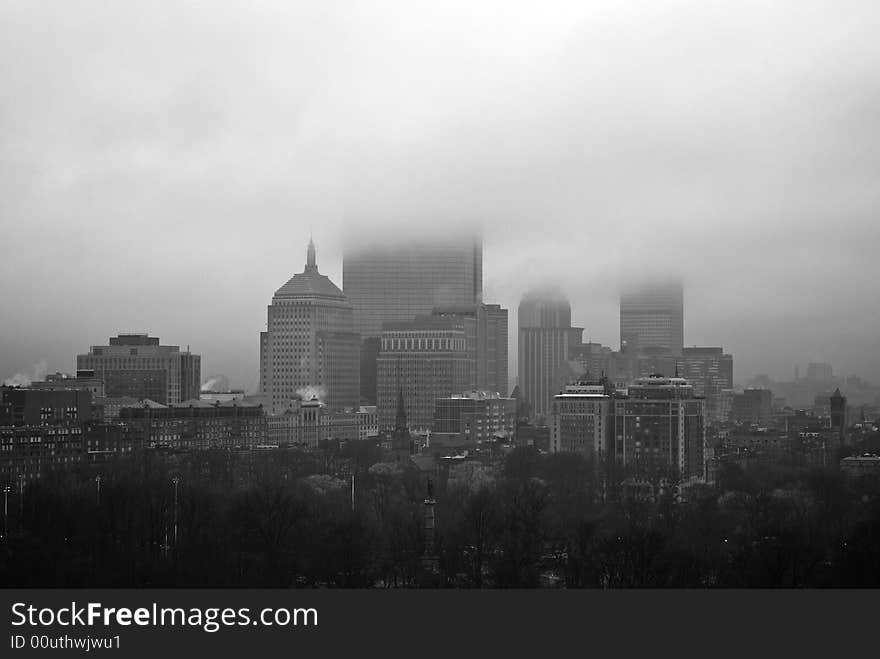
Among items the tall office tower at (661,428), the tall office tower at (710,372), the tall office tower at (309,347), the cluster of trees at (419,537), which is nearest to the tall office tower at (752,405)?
the tall office tower at (710,372)

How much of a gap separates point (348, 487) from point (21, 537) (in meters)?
25.9

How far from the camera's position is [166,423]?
287 ft

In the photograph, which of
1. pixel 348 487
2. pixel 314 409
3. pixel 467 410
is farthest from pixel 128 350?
pixel 348 487

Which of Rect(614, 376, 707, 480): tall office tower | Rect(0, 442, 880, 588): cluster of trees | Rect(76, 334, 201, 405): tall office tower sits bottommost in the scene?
Rect(0, 442, 880, 588): cluster of trees

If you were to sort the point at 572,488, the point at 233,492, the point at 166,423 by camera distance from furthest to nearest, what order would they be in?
the point at 166,423 → the point at 572,488 → the point at 233,492

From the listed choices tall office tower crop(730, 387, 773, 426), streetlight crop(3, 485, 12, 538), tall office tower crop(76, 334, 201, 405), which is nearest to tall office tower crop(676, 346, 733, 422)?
tall office tower crop(730, 387, 773, 426)

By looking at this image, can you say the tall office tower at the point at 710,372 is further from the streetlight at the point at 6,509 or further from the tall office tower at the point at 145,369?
the streetlight at the point at 6,509

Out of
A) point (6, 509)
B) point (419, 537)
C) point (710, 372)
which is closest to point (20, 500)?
point (6, 509)

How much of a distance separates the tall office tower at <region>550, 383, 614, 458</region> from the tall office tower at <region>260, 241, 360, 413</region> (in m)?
39.7

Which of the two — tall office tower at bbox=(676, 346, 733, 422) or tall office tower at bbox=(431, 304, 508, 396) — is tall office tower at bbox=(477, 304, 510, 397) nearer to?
tall office tower at bbox=(431, 304, 508, 396)

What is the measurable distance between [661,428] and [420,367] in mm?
55806

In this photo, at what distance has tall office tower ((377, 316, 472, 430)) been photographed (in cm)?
12875

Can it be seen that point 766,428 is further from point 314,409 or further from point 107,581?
point 107,581

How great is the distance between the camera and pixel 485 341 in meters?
147
